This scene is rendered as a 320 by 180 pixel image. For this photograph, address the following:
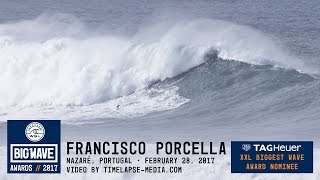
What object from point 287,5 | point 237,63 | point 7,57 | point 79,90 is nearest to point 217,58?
point 237,63

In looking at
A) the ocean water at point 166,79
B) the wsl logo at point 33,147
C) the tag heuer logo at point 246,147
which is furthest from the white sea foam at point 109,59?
the tag heuer logo at point 246,147

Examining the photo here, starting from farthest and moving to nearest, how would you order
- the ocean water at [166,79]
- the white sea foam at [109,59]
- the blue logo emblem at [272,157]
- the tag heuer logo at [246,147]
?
the white sea foam at [109,59] < the ocean water at [166,79] < the tag heuer logo at [246,147] < the blue logo emblem at [272,157]

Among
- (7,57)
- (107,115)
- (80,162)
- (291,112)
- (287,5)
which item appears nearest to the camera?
(80,162)

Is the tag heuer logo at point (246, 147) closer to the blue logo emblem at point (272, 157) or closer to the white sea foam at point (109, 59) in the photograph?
the blue logo emblem at point (272, 157)

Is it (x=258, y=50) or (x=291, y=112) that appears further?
(x=258, y=50)

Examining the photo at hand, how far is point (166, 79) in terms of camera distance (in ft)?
108

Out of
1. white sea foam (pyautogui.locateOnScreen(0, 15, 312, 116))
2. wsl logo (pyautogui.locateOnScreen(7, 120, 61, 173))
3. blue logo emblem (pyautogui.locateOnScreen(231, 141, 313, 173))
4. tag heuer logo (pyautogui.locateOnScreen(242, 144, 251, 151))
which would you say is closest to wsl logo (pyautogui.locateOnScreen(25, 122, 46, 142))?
wsl logo (pyautogui.locateOnScreen(7, 120, 61, 173))

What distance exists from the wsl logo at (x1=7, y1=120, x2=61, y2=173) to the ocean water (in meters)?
3.89

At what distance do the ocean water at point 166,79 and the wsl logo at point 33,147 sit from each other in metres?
3.89

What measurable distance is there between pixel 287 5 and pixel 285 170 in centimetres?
3948

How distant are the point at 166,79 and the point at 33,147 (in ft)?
50.2

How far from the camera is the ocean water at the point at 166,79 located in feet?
83.4

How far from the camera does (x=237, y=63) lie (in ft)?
107

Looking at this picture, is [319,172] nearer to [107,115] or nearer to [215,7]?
[107,115]
